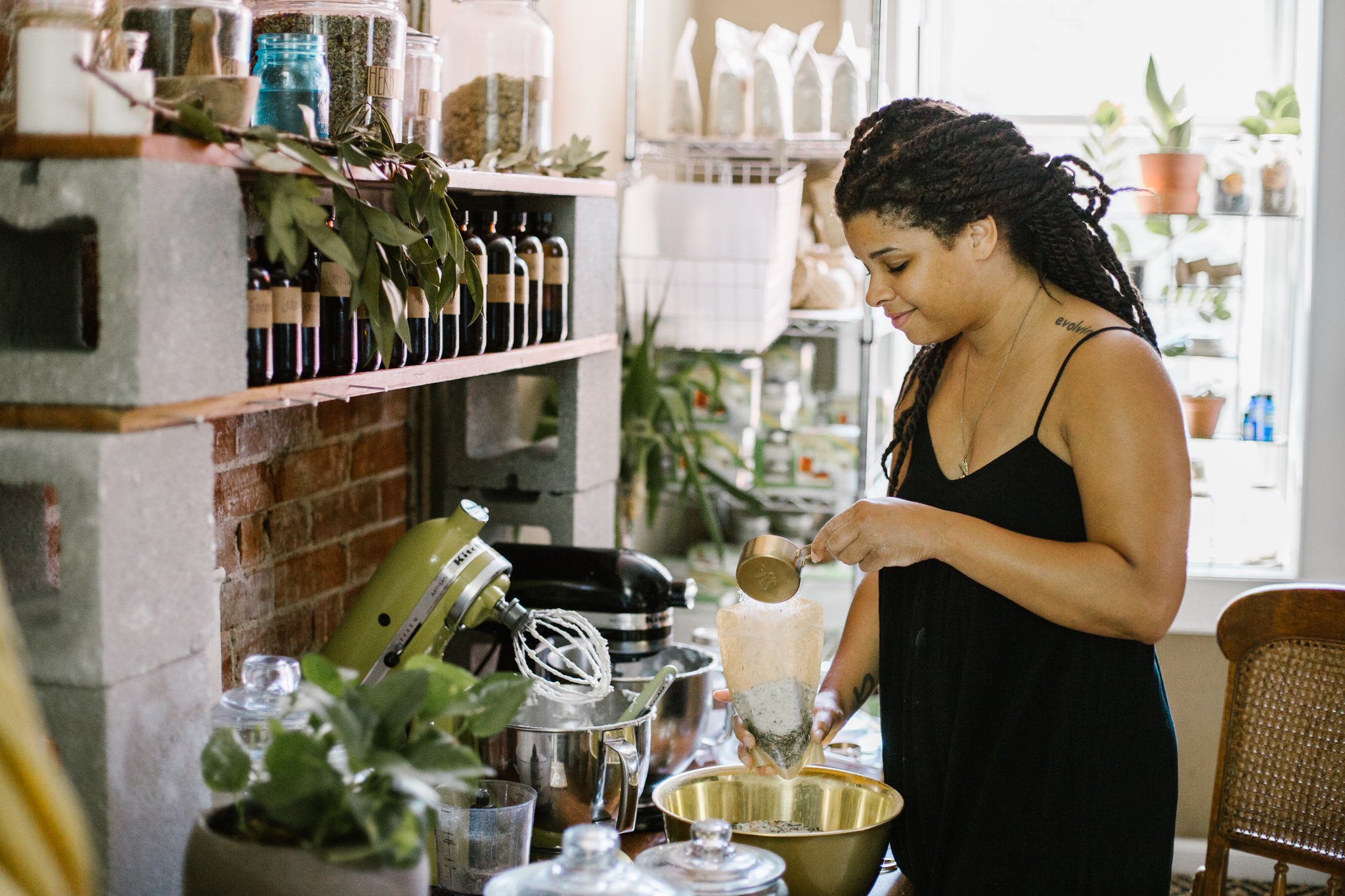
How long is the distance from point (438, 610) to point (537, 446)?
32.0 inches

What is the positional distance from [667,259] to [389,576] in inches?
53.7

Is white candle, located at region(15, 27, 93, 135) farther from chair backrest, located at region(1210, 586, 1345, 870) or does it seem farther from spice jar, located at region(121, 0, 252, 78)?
chair backrest, located at region(1210, 586, 1345, 870)

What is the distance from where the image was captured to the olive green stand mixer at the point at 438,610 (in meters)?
1.55

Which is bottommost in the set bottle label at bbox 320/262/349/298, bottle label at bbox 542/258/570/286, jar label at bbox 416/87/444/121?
bottle label at bbox 320/262/349/298

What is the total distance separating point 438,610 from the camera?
5.11 ft

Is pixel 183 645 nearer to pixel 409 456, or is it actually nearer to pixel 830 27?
pixel 409 456

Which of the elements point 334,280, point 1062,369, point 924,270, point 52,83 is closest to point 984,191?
point 924,270

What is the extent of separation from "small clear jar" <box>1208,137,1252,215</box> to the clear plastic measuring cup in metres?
2.51

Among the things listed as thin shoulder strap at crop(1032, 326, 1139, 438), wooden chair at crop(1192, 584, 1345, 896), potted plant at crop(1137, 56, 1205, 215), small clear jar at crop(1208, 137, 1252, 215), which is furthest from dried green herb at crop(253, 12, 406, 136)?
small clear jar at crop(1208, 137, 1252, 215)

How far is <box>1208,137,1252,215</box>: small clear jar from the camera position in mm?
3082

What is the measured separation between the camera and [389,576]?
1569mm

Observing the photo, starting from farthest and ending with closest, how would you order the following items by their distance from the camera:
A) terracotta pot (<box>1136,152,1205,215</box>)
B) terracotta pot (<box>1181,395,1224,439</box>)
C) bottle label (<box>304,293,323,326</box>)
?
terracotta pot (<box>1181,395,1224,439</box>), terracotta pot (<box>1136,152,1205,215</box>), bottle label (<box>304,293,323,326</box>)

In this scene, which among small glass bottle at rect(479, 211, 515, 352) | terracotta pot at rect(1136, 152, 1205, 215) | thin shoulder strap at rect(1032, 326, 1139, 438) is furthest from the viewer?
terracotta pot at rect(1136, 152, 1205, 215)

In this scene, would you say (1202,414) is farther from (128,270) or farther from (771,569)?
(128,270)
